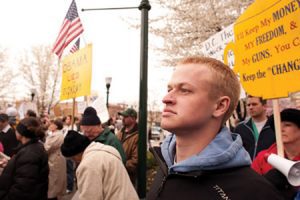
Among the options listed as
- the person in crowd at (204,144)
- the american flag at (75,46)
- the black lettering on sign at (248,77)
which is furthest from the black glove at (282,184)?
the american flag at (75,46)

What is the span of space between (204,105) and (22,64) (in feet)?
151

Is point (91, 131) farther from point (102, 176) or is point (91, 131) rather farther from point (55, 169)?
point (55, 169)

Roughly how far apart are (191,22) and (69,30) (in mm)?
5941

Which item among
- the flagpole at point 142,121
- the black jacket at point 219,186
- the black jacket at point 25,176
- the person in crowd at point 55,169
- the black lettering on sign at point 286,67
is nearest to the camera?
the black jacket at point 219,186

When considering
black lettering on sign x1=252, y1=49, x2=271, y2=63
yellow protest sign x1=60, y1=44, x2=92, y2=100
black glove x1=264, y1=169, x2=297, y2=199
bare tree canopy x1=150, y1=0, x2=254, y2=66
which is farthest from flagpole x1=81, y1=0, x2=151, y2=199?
bare tree canopy x1=150, y1=0, x2=254, y2=66

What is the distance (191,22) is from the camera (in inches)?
477

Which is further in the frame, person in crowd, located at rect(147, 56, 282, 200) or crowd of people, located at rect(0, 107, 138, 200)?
crowd of people, located at rect(0, 107, 138, 200)

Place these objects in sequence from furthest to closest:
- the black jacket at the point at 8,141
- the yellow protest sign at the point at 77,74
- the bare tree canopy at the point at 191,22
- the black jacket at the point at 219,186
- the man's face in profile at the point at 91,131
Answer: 1. the bare tree canopy at the point at 191,22
2. the black jacket at the point at 8,141
3. the yellow protest sign at the point at 77,74
4. the man's face in profile at the point at 91,131
5. the black jacket at the point at 219,186

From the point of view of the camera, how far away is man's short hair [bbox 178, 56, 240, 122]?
171cm

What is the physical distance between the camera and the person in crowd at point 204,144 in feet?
4.90

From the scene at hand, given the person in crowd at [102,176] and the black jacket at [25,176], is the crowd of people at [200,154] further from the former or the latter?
the black jacket at [25,176]

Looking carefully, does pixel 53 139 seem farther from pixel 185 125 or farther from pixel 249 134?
pixel 185 125

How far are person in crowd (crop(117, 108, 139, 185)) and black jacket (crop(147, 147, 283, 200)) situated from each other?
3904mm

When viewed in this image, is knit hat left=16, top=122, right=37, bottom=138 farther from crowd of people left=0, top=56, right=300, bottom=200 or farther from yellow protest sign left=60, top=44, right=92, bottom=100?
crowd of people left=0, top=56, right=300, bottom=200
